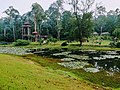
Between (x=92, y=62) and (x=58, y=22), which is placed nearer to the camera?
(x=92, y=62)

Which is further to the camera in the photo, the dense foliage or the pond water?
the dense foliage

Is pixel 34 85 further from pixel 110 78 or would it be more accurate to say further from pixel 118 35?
pixel 118 35

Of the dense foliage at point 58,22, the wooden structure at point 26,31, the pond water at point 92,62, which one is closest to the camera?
the pond water at point 92,62

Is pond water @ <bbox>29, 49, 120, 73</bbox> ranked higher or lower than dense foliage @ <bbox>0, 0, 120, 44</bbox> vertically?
lower

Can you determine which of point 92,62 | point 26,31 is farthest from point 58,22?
Result: point 92,62

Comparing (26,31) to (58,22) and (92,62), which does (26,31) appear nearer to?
(58,22)

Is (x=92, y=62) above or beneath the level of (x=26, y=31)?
beneath

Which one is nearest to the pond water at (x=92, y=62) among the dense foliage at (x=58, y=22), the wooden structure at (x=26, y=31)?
the dense foliage at (x=58, y=22)

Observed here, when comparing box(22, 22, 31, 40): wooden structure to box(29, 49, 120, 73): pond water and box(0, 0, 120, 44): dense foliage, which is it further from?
box(29, 49, 120, 73): pond water

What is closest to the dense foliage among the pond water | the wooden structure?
the wooden structure

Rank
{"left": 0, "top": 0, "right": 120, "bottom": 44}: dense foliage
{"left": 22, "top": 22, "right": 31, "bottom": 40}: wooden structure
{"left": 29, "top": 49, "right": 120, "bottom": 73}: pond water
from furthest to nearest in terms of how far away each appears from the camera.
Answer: {"left": 22, "top": 22, "right": 31, "bottom": 40}: wooden structure < {"left": 0, "top": 0, "right": 120, "bottom": 44}: dense foliage < {"left": 29, "top": 49, "right": 120, "bottom": 73}: pond water

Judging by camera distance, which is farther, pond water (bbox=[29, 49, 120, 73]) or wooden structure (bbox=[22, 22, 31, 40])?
wooden structure (bbox=[22, 22, 31, 40])

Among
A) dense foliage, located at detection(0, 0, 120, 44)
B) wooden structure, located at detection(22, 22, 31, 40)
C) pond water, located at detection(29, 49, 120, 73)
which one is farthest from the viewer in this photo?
→ wooden structure, located at detection(22, 22, 31, 40)

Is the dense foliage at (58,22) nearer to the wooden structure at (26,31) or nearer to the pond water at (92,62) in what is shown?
the wooden structure at (26,31)
